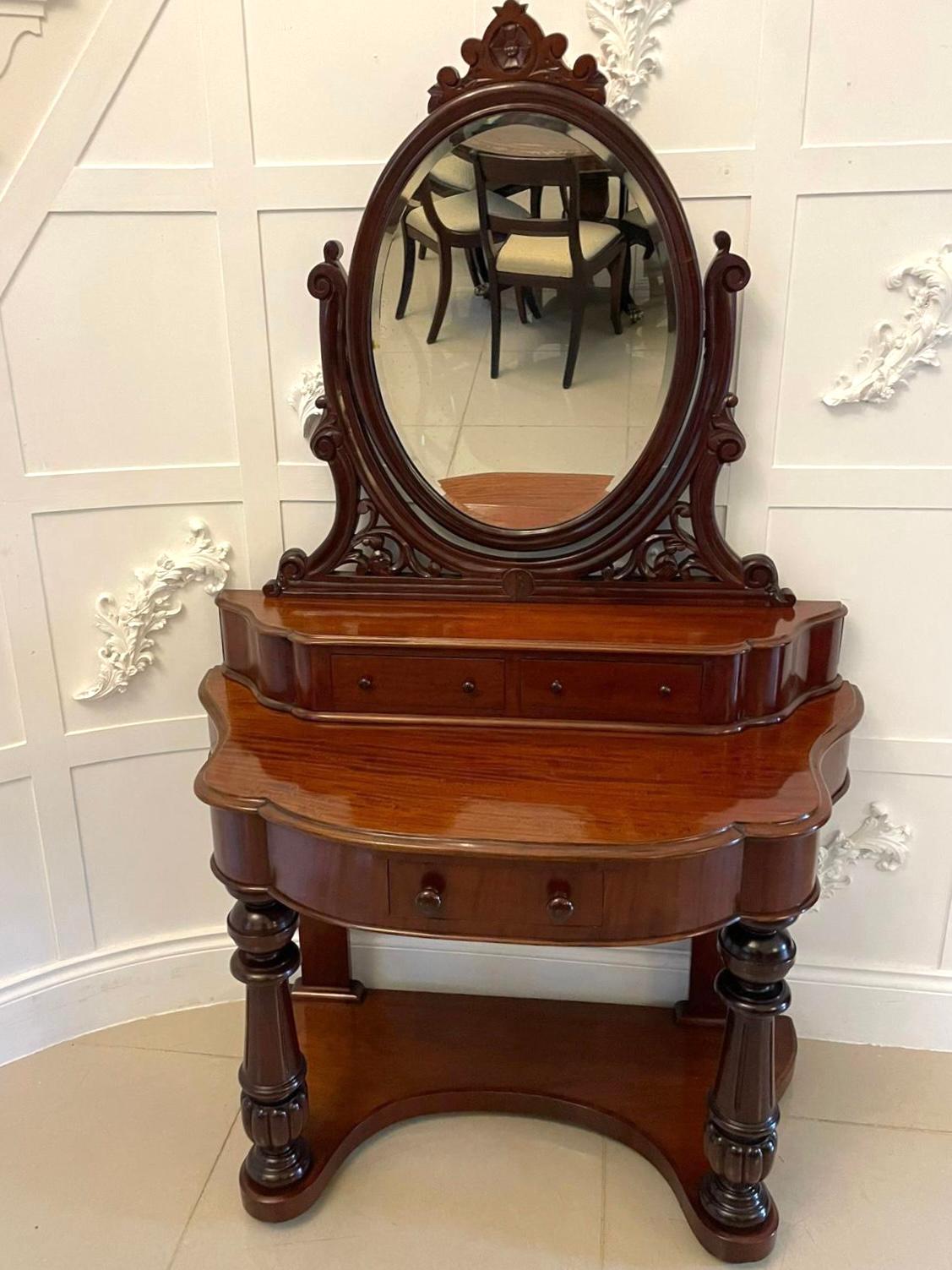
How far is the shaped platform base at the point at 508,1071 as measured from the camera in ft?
5.58

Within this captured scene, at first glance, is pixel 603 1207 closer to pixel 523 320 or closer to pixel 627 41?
pixel 523 320

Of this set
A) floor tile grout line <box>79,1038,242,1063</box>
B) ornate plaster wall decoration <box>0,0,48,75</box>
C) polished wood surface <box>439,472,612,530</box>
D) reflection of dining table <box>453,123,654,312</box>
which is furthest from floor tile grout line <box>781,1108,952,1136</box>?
ornate plaster wall decoration <box>0,0,48,75</box>

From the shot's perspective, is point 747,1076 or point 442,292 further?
point 442,292

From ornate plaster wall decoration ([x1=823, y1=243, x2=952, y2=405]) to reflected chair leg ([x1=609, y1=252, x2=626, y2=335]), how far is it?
1.19 ft

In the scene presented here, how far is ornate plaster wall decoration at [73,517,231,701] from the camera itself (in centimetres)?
183

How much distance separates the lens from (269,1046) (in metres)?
1.55

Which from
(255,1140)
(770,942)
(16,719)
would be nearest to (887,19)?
(770,942)

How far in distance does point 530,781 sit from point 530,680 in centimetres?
19

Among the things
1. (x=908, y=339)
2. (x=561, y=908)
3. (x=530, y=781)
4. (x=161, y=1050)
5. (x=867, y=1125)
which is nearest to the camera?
(x=561, y=908)

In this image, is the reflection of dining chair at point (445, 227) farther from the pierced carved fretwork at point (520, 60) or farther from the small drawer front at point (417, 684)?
the small drawer front at point (417, 684)

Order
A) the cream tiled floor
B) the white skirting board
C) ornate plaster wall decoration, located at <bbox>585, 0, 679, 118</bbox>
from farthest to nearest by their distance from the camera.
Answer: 1. the white skirting board
2. the cream tiled floor
3. ornate plaster wall decoration, located at <bbox>585, 0, 679, 118</bbox>

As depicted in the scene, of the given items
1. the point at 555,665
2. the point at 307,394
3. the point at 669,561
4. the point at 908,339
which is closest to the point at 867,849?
the point at 669,561

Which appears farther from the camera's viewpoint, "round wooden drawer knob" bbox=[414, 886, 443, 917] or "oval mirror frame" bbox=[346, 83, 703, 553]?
"oval mirror frame" bbox=[346, 83, 703, 553]

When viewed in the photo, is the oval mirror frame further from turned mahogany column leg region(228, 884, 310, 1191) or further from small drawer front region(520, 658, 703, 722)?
turned mahogany column leg region(228, 884, 310, 1191)
